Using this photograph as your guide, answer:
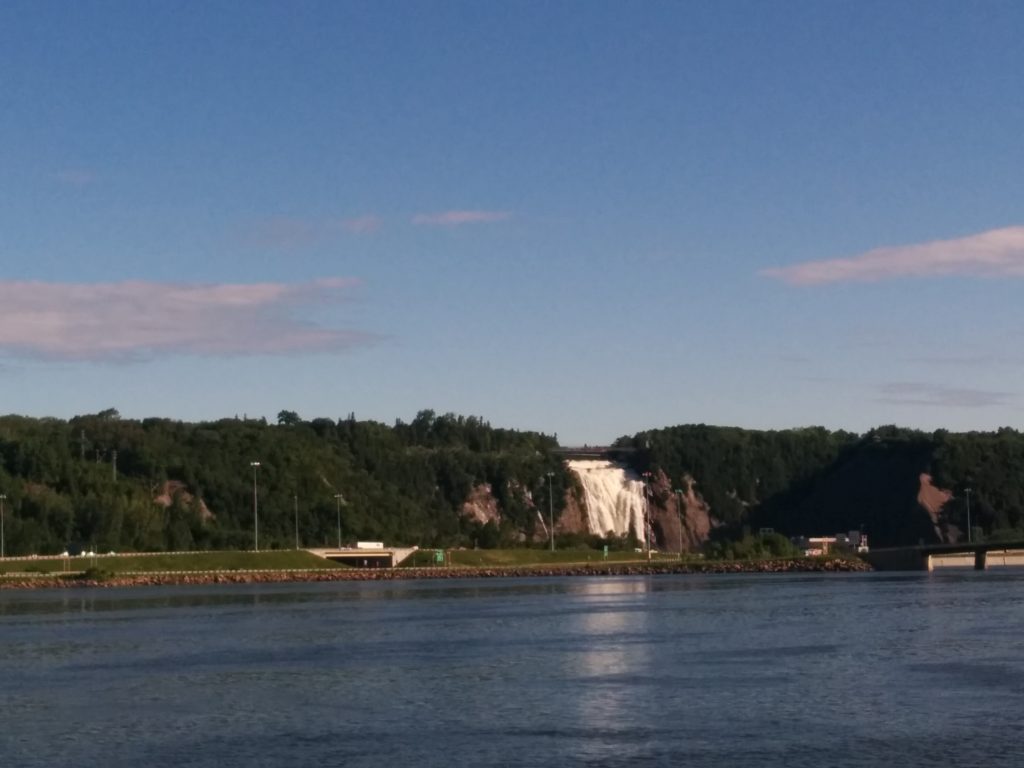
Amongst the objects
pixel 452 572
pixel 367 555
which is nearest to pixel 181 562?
pixel 367 555

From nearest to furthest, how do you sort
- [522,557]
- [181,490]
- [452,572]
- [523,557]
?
[452,572] → [181,490] → [522,557] → [523,557]

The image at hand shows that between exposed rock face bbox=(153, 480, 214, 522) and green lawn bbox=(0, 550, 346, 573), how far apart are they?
658 inches

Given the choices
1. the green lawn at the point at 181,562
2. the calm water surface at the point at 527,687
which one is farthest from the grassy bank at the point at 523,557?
the calm water surface at the point at 527,687

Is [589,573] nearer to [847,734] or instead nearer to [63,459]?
[63,459]

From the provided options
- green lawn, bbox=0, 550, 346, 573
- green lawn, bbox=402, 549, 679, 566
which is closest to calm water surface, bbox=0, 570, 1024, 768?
green lawn, bbox=0, 550, 346, 573

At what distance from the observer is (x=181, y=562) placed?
148 metres

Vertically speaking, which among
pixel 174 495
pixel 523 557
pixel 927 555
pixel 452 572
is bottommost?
pixel 452 572

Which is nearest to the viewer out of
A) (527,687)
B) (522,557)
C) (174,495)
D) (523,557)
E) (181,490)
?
(527,687)

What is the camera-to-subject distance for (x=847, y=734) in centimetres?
3284

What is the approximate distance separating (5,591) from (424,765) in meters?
101

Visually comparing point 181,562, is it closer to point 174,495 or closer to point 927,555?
point 174,495

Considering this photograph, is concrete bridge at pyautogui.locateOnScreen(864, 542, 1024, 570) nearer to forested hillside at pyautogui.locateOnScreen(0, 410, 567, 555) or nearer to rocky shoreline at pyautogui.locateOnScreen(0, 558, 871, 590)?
rocky shoreline at pyautogui.locateOnScreen(0, 558, 871, 590)

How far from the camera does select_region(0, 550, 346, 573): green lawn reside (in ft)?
451

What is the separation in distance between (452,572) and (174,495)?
34.6m
